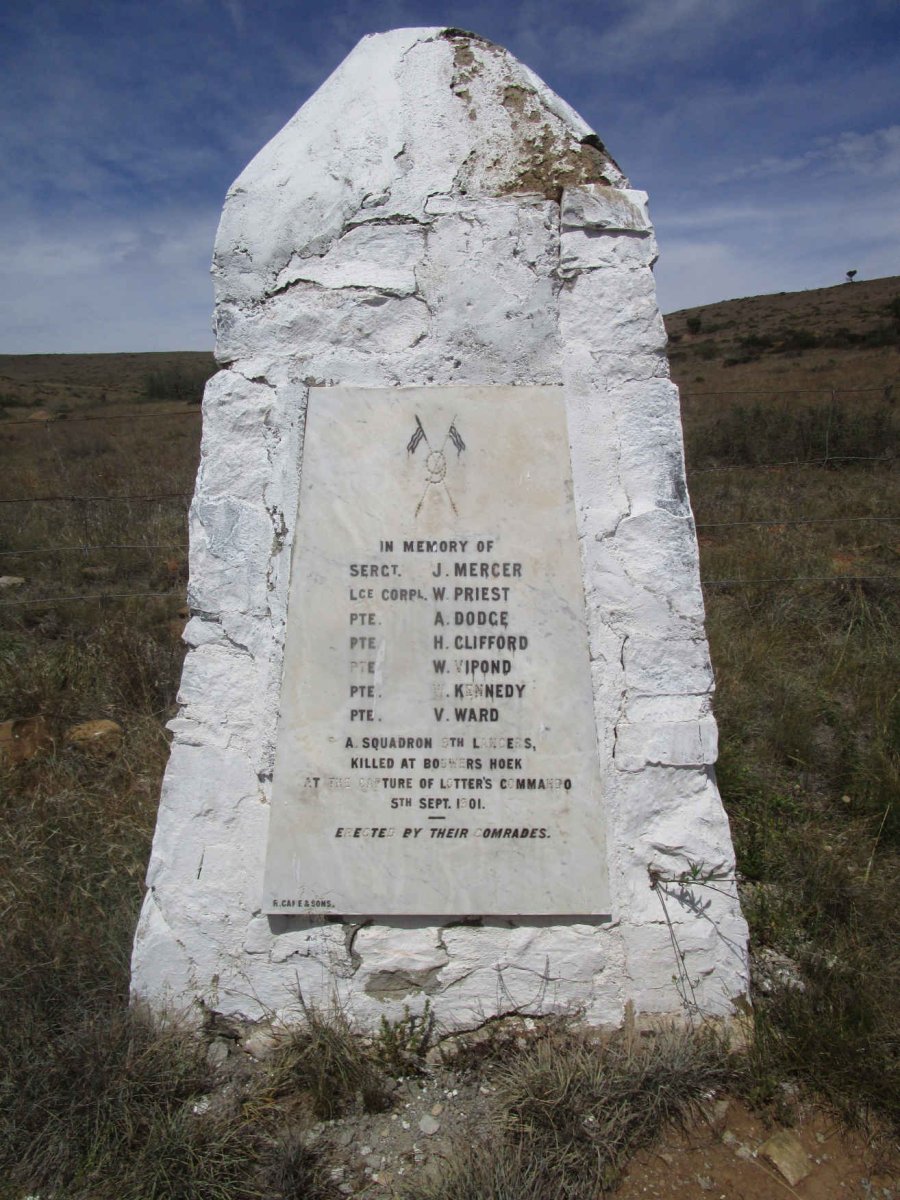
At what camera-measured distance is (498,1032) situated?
5.93 ft

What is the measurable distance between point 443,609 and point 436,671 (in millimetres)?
156

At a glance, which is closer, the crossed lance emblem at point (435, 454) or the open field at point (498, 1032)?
the open field at point (498, 1032)

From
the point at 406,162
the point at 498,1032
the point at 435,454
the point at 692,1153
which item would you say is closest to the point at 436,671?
the point at 435,454

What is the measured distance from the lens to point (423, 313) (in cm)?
191

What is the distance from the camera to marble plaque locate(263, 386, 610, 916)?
1.79 m

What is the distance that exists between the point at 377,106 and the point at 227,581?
132cm

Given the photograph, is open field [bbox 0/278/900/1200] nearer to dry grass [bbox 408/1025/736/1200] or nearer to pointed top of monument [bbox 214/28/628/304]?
dry grass [bbox 408/1025/736/1200]

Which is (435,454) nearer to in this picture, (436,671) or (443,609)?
(443,609)

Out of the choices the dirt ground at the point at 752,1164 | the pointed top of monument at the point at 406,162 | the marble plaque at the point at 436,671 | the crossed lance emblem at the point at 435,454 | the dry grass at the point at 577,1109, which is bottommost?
the dirt ground at the point at 752,1164

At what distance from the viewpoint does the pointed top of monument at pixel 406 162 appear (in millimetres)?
1918

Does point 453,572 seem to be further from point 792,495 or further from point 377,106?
point 792,495

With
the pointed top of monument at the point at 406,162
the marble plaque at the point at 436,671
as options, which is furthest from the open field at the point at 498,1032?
the pointed top of monument at the point at 406,162

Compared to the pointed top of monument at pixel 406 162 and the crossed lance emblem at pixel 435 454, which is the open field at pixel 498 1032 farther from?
the pointed top of monument at pixel 406 162

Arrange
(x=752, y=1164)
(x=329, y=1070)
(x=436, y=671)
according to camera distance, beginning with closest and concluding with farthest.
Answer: (x=752, y=1164) < (x=329, y=1070) < (x=436, y=671)
